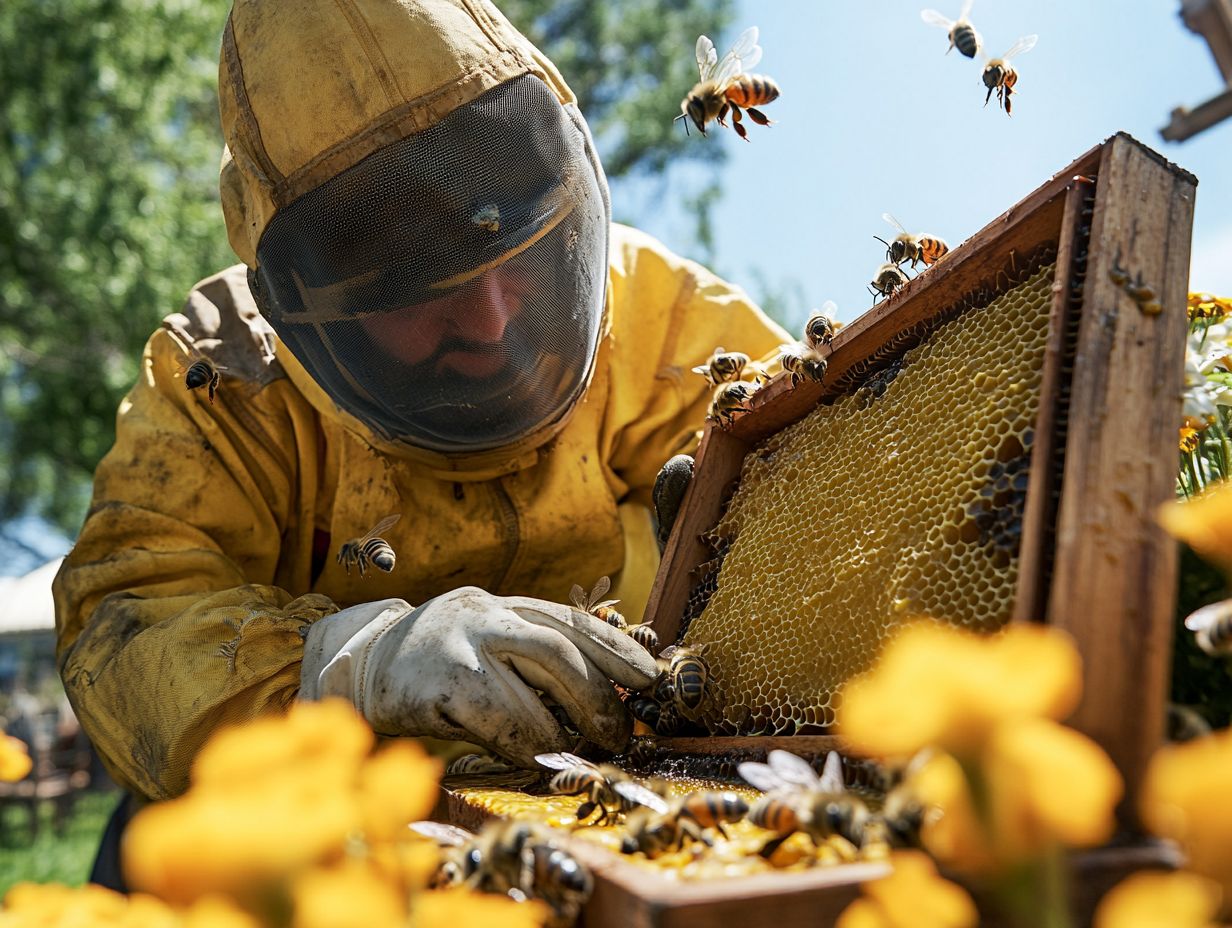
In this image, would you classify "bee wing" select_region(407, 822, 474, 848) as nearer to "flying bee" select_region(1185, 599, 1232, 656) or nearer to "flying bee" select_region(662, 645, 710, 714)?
"flying bee" select_region(662, 645, 710, 714)

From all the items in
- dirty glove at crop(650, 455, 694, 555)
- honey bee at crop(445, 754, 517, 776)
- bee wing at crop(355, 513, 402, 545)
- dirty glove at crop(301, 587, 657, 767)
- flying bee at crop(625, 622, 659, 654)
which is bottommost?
honey bee at crop(445, 754, 517, 776)

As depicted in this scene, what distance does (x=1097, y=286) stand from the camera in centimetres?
137

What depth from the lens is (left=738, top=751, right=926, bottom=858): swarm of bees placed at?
939 millimetres

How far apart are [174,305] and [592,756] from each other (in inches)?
498

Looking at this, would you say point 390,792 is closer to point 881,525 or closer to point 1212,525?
point 1212,525

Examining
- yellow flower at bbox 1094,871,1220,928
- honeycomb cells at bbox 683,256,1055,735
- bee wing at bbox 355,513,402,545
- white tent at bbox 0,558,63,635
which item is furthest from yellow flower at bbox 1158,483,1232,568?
white tent at bbox 0,558,63,635

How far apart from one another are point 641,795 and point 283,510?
88.2 inches

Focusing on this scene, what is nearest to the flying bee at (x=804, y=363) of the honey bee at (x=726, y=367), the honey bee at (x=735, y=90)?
the honey bee at (x=726, y=367)

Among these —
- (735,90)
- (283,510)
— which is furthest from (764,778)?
(283,510)

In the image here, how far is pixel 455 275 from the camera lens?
99.5 inches

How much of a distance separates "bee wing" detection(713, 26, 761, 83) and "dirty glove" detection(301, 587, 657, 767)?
5.77 ft

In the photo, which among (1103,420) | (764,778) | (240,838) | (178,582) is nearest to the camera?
(240,838)

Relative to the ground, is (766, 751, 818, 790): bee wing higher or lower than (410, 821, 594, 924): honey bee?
higher

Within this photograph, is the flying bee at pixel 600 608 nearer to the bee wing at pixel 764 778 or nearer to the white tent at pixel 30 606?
the bee wing at pixel 764 778
